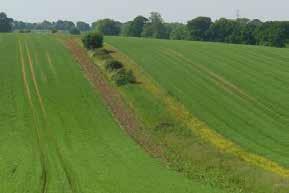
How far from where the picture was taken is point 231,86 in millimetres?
62281

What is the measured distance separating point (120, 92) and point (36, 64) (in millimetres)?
18583

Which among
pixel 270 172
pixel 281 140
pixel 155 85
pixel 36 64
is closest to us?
pixel 270 172

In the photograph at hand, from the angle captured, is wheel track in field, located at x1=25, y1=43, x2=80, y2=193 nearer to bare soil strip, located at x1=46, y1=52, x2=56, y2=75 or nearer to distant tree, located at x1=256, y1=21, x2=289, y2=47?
bare soil strip, located at x1=46, y1=52, x2=56, y2=75

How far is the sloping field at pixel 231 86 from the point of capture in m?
44.3

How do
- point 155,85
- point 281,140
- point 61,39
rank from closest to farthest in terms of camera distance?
point 281,140, point 155,85, point 61,39

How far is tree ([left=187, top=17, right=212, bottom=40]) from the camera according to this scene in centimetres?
15825

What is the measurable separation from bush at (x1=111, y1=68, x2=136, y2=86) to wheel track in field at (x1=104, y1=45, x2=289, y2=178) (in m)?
1.80

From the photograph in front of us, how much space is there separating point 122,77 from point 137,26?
130451 mm

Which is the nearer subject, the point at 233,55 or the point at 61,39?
the point at 233,55

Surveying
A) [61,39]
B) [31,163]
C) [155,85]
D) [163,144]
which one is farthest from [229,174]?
[61,39]

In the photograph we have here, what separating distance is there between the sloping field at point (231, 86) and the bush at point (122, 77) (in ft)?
10.8

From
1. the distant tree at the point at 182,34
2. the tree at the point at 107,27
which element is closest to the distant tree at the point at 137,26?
the tree at the point at 107,27

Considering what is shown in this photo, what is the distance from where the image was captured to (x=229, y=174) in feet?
118

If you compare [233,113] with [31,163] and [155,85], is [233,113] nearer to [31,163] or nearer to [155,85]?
[155,85]
